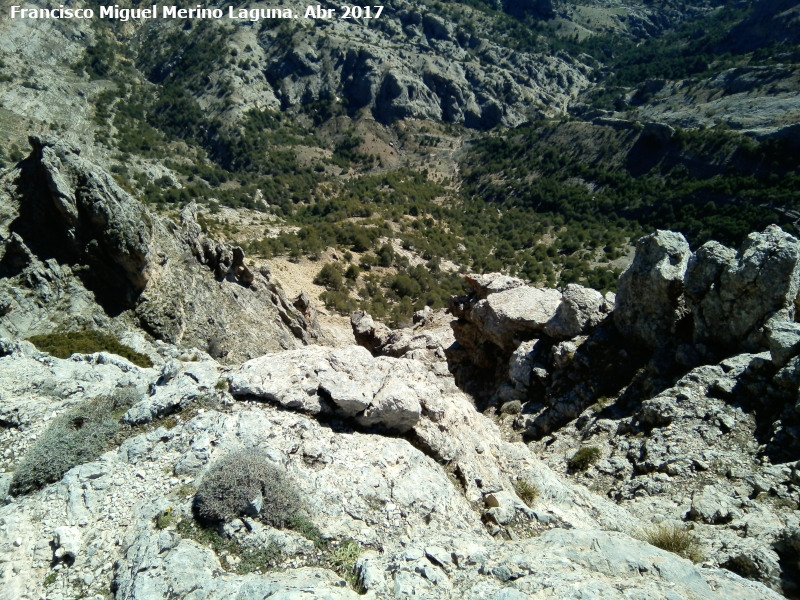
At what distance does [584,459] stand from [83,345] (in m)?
15.2

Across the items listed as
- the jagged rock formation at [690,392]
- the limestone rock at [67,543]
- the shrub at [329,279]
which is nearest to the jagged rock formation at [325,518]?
the limestone rock at [67,543]

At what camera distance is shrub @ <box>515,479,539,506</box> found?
8039 mm

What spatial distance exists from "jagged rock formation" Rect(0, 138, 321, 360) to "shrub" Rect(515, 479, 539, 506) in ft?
48.7

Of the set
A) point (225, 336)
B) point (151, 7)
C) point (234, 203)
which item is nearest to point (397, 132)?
point (234, 203)

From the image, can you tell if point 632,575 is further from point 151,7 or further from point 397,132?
point 151,7

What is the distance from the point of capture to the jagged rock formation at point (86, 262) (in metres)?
15.6

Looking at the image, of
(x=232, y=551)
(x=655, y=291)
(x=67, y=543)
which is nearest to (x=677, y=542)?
(x=232, y=551)

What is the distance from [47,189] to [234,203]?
2234 inches

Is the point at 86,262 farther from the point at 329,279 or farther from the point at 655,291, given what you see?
the point at 329,279

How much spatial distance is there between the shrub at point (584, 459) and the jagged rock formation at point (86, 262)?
14.8 meters

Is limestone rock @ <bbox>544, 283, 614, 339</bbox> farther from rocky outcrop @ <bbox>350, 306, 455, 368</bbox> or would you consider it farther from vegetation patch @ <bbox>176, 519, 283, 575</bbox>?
vegetation patch @ <bbox>176, 519, 283, 575</bbox>

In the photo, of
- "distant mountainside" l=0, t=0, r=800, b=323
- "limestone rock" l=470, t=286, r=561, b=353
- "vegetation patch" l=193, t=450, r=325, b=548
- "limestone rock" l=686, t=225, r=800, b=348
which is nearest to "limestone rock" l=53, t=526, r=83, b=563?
"vegetation patch" l=193, t=450, r=325, b=548

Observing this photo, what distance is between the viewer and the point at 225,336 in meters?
20.6

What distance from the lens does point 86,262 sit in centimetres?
1702
